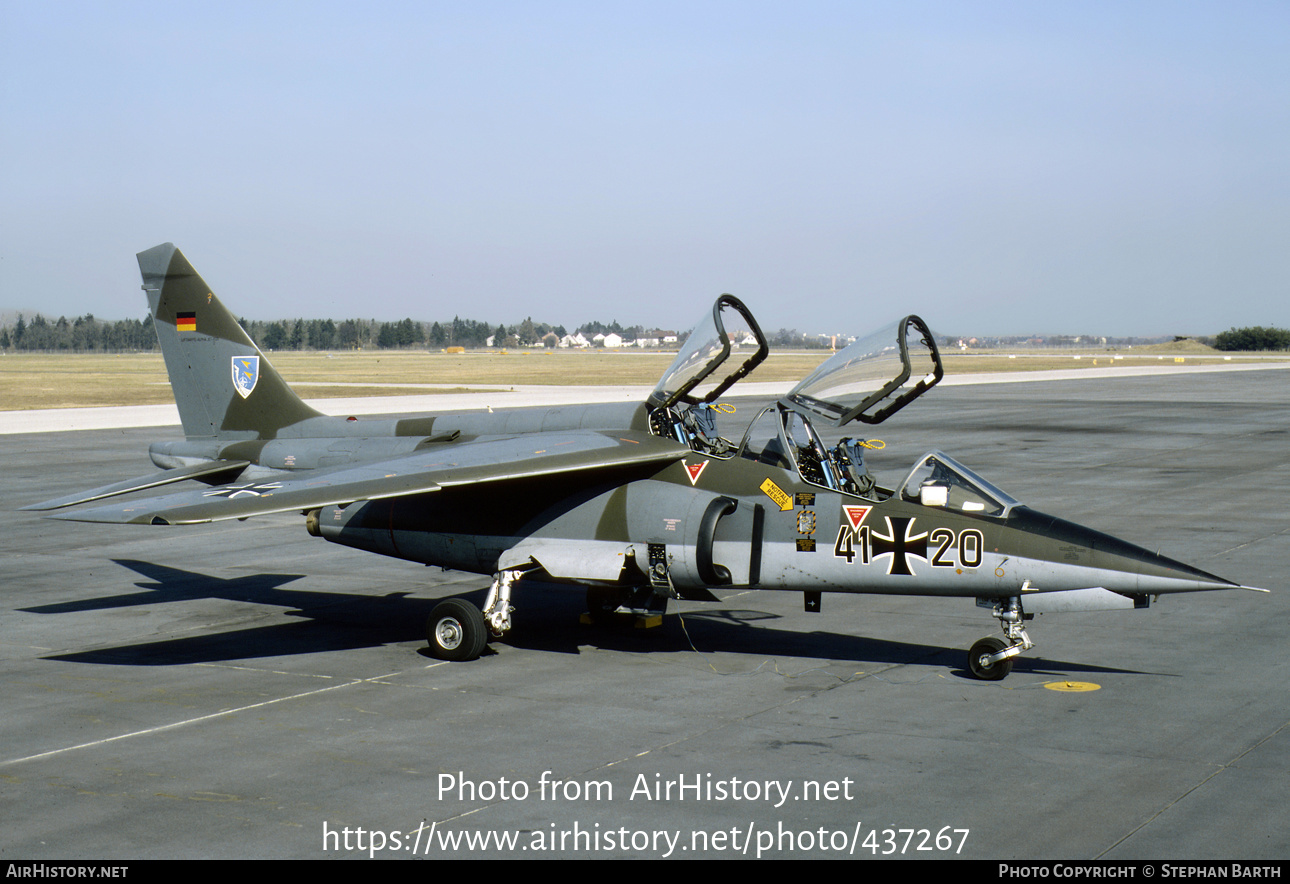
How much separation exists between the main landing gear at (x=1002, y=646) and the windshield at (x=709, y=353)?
3695 mm

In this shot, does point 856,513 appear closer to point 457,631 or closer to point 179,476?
point 457,631

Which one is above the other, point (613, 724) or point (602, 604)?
point (602, 604)

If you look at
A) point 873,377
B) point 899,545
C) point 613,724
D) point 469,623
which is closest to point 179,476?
point 469,623

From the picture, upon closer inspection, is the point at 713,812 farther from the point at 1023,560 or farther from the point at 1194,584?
the point at 1194,584

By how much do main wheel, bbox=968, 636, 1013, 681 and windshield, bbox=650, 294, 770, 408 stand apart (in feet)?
12.7

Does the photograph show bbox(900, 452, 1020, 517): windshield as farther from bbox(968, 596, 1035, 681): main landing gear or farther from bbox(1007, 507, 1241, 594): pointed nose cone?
bbox(968, 596, 1035, 681): main landing gear

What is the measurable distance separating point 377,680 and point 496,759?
2.78 m

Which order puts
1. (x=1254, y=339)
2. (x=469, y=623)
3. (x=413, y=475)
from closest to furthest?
1. (x=413, y=475)
2. (x=469, y=623)
3. (x=1254, y=339)

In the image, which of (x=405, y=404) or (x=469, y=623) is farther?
(x=405, y=404)

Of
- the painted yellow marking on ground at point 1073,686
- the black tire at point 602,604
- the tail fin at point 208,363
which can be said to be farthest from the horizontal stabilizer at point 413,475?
the painted yellow marking on ground at point 1073,686

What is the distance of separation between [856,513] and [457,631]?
4.25 metres

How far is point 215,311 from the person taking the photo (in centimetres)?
1538

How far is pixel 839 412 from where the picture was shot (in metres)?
11.5

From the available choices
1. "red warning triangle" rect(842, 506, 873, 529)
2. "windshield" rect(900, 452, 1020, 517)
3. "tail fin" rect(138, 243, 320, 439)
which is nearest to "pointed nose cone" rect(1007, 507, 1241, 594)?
"windshield" rect(900, 452, 1020, 517)
